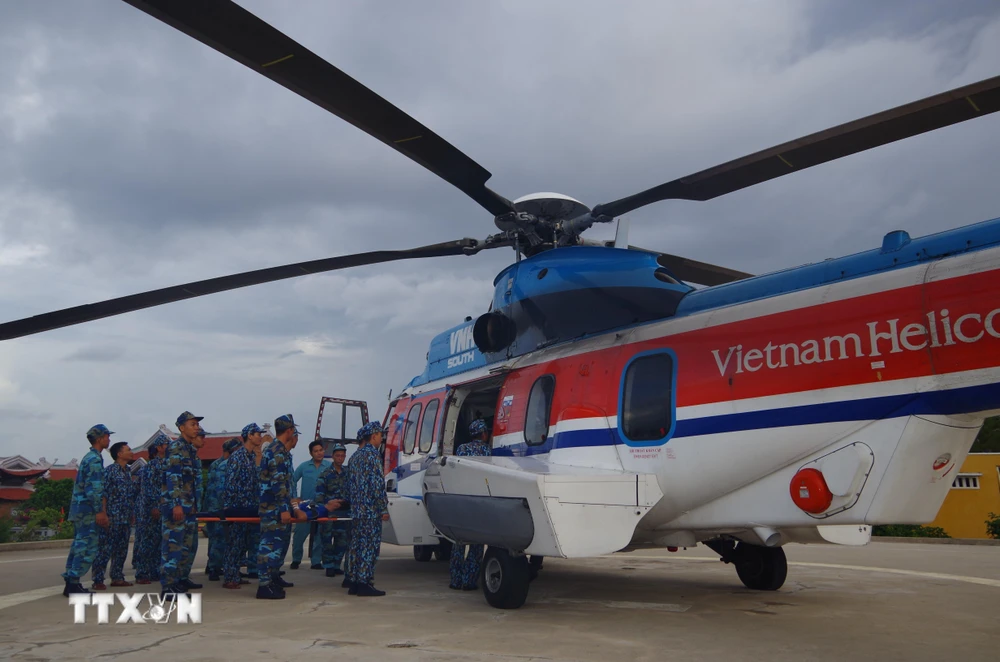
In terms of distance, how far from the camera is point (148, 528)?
8453 mm

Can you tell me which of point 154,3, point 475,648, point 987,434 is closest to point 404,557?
point 475,648

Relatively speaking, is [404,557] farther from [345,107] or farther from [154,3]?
[154,3]

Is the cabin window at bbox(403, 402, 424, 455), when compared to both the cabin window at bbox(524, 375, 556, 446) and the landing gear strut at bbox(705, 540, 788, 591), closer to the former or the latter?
the cabin window at bbox(524, 375, 556, 446)

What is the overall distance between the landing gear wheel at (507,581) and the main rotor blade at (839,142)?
3.53m

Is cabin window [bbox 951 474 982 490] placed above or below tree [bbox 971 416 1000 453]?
below

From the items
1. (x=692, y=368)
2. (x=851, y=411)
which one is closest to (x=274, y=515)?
(x=692, y=368)

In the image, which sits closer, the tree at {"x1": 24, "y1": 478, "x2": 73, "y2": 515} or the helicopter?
the helicopter

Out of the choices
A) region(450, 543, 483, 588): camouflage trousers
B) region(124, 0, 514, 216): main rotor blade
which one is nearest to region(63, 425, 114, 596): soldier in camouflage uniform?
region(450, 543, 483, 588): camouflage trousers

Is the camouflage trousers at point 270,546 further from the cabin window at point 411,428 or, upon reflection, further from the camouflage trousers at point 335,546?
the cabin window at point 411,428

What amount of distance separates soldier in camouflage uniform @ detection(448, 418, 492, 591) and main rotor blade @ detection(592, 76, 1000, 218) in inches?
124

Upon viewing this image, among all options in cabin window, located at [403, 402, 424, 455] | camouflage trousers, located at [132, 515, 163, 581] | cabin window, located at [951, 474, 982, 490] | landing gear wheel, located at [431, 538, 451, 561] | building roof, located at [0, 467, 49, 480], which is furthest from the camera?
building roof, located at [0, 467, 49, 480]

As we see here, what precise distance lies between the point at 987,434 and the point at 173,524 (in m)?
30.2

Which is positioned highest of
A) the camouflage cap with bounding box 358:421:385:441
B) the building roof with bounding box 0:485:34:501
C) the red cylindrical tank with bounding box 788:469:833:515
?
the camouflage cap with bounding box 358:421:385:441

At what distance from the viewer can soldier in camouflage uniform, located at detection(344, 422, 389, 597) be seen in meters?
7.36
